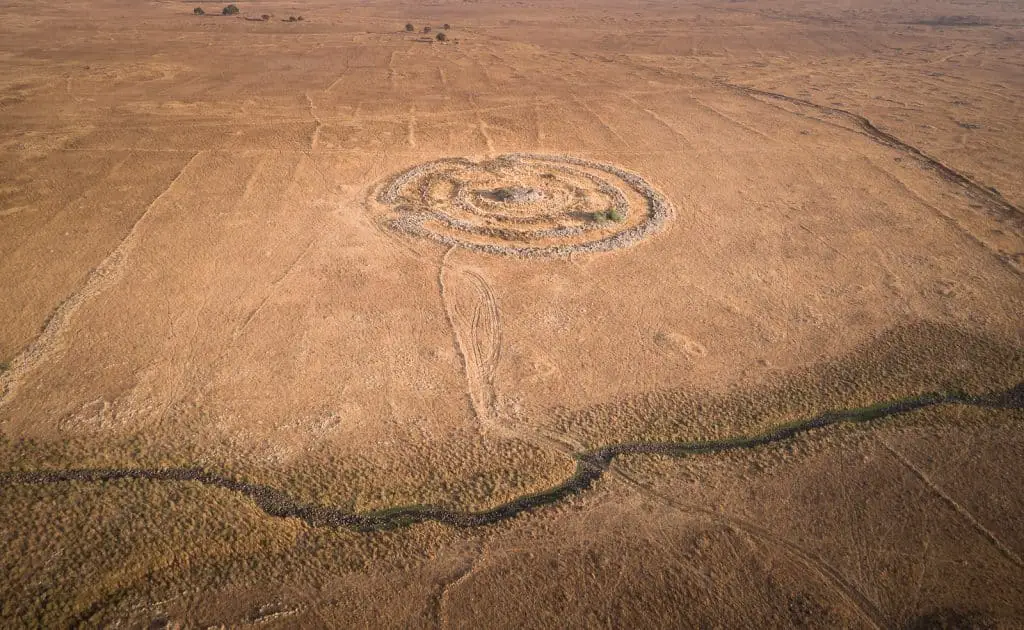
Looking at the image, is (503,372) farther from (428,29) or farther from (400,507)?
(428,29)

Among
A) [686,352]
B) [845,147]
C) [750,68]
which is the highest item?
[750,68]

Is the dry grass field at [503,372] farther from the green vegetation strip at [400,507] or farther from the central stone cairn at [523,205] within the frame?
the central stone cairn at [523,205]

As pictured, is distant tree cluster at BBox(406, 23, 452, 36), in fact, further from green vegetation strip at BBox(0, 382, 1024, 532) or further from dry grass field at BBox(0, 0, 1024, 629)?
green vegetation strip at BBox(0, 382, 1024, 532)

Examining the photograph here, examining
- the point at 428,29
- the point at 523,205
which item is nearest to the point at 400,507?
the point at 523,205

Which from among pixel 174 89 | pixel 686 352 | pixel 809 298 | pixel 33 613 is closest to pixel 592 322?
pixel 686 352

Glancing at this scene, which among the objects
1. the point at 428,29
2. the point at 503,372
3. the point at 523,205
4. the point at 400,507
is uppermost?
the point at 428,29

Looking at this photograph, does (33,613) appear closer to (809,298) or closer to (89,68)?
(809,298)
